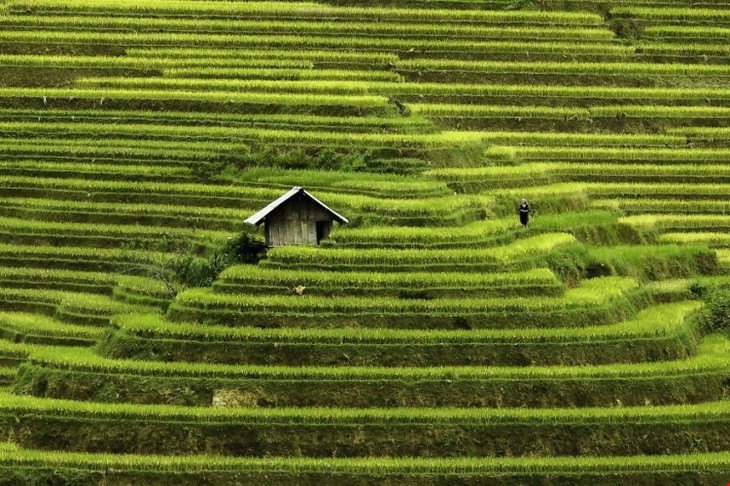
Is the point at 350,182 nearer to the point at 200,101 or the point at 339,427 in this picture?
the point at 200,101

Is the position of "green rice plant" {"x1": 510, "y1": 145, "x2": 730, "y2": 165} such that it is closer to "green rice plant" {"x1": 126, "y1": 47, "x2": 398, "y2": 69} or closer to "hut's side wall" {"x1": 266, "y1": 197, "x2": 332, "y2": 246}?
"green rice plant" {"x1": 126, "y1": 47, "x2": 398, "y2": 69}

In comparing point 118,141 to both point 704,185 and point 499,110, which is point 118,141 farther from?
point 704,185

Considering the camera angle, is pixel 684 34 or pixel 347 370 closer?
pixel 347 370

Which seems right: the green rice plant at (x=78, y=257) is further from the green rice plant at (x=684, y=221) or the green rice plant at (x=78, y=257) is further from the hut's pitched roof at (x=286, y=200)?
the green rice plant at (x=684, y=221)

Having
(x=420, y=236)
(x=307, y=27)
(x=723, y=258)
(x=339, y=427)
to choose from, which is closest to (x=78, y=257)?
(x=420, y=236)

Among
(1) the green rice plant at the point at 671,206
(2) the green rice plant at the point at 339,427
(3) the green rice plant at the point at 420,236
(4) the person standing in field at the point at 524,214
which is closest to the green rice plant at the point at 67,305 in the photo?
(3) the green rice plant at the point at 420,236

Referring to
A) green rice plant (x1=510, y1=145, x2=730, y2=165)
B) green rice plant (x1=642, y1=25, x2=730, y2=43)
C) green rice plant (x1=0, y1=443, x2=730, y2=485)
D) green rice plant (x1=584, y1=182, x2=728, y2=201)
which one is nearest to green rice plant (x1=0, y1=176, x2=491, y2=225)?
green rice plant (x1=584, y1=182, x2=728, y2=201)
